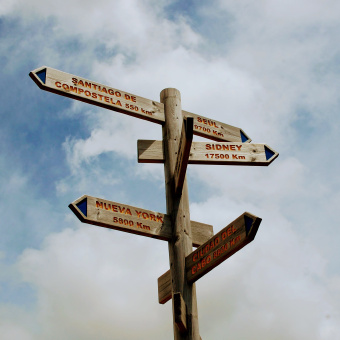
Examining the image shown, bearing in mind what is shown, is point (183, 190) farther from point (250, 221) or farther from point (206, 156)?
point (250, 221)

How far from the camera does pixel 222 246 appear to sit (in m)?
4.57

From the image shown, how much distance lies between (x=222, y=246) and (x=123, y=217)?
123cm

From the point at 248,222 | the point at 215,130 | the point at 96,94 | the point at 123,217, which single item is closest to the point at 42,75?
the point at 96,94

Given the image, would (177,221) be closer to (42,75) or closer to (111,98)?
(111,98)

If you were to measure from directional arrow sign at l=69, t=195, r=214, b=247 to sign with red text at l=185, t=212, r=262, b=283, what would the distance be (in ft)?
1.54

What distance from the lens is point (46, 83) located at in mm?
5422

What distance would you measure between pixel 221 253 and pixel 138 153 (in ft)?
6.01

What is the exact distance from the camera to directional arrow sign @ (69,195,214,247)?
16.4 feet

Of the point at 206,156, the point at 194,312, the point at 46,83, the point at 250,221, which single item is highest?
the point at 46,83

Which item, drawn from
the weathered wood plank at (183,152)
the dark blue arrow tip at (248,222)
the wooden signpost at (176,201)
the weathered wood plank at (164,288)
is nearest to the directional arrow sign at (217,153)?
the wooden signpost at (176,201)

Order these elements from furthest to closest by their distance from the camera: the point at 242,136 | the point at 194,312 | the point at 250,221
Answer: the point at 242,136 → the point at 194,312 → the point at 250,221

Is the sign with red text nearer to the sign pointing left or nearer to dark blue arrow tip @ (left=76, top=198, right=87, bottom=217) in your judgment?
dark blue arrow tip @ (left=76, top=198, right=87, bottom=217)

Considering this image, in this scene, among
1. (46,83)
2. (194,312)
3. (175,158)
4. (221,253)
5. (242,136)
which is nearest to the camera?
(221,253)

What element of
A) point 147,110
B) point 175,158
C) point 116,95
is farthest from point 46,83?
point 175,158
